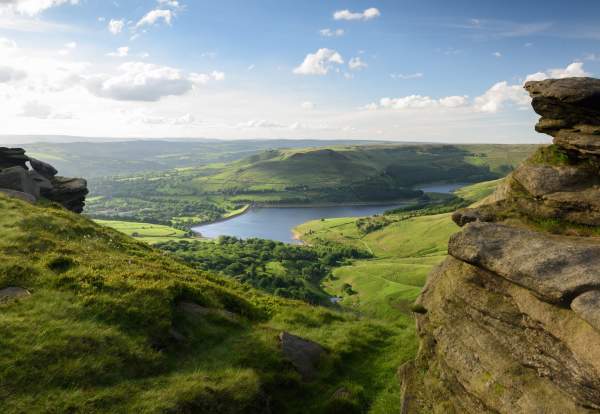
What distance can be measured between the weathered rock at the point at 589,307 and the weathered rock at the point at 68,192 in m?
60.3

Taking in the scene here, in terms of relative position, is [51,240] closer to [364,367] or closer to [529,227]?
[364,367]

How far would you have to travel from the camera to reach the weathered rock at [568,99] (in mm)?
20172

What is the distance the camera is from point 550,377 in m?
14.0

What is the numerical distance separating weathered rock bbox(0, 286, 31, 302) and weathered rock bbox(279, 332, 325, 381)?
13.7 m

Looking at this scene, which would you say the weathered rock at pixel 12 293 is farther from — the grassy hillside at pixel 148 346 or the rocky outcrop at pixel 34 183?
the rocky outcrop at pixel 34 183

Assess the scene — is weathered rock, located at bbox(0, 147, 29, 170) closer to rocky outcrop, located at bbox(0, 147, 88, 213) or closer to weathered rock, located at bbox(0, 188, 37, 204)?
rocky outcrop, located at bbox(0, 147, 88, 213)

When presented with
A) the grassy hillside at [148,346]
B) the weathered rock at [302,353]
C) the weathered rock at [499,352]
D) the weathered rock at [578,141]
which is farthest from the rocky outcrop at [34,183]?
the weathered rock at [578,141]

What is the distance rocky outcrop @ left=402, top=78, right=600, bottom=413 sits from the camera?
13.6 meters

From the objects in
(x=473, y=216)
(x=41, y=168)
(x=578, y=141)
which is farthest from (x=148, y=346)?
(x=41, y=168)

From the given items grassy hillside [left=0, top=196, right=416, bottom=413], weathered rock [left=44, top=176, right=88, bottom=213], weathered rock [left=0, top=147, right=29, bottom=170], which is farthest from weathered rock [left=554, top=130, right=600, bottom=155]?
weathered rock [left=0, top=147, right=29, bottom=170]

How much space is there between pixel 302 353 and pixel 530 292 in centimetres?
1273

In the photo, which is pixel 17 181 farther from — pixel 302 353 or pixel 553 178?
pixel 553 178

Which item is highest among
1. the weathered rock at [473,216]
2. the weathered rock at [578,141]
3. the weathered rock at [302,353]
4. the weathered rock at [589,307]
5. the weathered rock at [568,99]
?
the weathered rock at [568,99]

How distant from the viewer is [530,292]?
15898 millimetres
